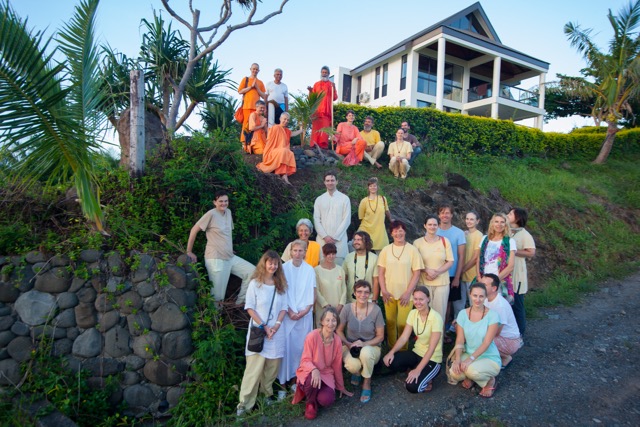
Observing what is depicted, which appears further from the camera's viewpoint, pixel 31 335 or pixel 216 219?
pixel 216 219

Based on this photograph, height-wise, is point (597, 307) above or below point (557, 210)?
below

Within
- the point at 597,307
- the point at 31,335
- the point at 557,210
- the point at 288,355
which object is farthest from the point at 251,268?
the point at 557,210

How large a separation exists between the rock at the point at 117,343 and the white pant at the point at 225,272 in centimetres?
107

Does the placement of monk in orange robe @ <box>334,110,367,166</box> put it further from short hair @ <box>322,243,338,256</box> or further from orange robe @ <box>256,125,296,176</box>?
short hair @ <box>322,243,338,256</box>

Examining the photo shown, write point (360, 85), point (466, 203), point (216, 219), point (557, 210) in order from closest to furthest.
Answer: point (216, 219)
point (466, 203)
point (557, 210)
point (360, 85)

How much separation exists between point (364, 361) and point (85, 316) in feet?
10.4

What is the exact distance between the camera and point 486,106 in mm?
21406

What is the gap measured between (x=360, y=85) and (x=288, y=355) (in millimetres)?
21975

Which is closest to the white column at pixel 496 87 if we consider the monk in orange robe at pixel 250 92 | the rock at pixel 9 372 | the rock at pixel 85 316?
the monk in orange robe at pixel 250 92

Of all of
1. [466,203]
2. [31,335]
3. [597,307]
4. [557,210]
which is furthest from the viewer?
[557,210]

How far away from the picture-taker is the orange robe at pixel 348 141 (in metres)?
9.16

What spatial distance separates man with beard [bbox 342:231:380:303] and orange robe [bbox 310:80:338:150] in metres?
4.67

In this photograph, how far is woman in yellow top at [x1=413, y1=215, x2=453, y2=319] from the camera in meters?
5.06

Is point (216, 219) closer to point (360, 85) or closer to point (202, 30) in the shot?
point (202, 30)
